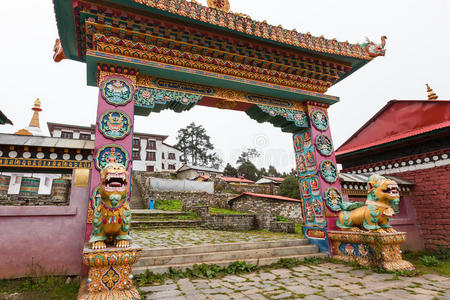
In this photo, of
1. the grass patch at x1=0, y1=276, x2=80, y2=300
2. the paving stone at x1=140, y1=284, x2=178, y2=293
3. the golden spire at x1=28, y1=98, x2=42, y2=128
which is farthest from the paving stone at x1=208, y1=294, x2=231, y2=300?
the golden spire at x1=28, y1=98, x2=42, y2=128

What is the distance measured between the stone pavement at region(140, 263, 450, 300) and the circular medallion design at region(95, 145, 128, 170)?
2205 millimetres

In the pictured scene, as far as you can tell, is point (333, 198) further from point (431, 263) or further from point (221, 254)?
point (221, 254)

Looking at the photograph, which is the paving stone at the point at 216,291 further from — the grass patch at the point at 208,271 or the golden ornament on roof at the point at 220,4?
the golden ornament on roof at the point at 220,4

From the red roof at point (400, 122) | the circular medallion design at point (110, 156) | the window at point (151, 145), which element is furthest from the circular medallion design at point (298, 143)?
the window at point (151, 145)

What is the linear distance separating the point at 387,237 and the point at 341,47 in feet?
15.9

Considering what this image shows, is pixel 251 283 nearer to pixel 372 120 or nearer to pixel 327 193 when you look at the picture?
pixel 327 193

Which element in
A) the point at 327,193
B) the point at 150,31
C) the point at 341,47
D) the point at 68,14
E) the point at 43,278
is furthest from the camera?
the point at 341,47

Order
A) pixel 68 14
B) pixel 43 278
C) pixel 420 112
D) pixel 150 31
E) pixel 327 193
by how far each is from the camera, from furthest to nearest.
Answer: pixel 420 112
pixel 327 193
pixel 150 31
pixel 68 14
pixel 43 278

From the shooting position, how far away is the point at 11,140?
14.2 ft

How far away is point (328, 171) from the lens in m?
6.48

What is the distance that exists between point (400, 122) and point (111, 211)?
9.77 m

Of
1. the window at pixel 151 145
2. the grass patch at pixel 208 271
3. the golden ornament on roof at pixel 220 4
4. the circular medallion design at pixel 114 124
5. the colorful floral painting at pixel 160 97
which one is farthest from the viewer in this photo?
the window at pixel 151 145

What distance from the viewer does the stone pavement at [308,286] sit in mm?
3475

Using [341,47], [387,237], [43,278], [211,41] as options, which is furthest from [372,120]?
[43,278]
